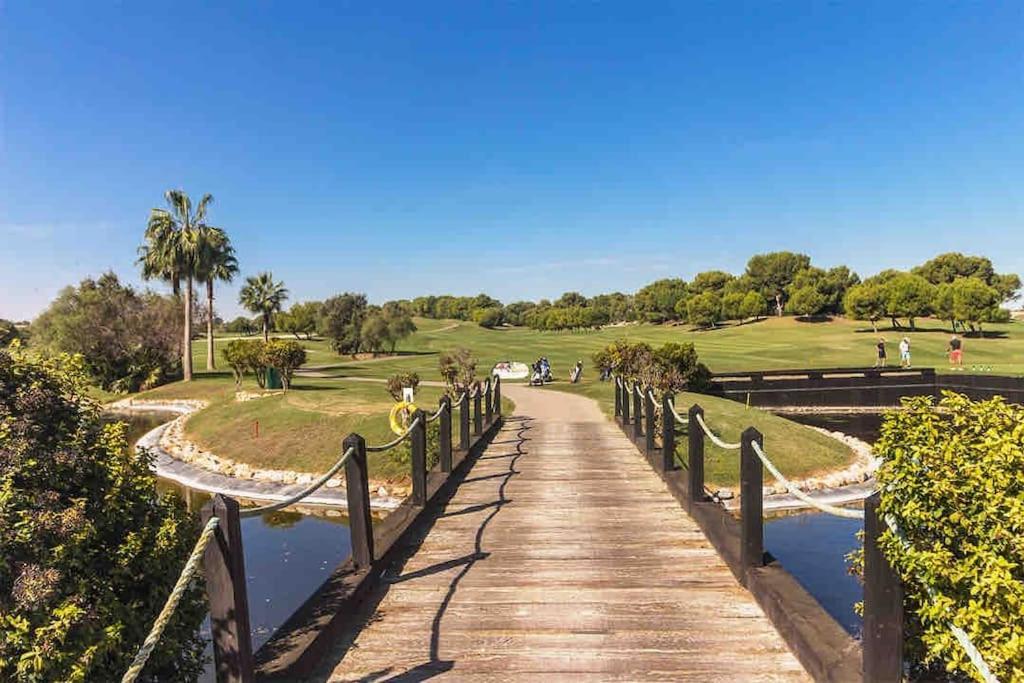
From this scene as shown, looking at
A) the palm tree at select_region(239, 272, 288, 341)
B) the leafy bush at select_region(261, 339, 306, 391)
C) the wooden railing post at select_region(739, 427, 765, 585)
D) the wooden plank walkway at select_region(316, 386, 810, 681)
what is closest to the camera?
the wooden plank walkway at select_region(316, 386, 810, 681)

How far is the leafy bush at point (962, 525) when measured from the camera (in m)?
2.62

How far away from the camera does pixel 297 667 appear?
392 cm

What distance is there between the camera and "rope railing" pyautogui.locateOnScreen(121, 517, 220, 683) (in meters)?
2.82

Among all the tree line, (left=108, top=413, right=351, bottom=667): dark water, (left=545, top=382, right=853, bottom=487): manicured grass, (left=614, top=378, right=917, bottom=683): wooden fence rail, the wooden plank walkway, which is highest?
the tree line

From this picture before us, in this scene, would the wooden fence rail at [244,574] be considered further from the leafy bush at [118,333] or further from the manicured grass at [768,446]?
the leafy bush at [118,333]

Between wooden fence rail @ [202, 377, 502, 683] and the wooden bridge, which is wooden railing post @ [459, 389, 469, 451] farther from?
wooden fence rail @ [202, 377, 502, 683]

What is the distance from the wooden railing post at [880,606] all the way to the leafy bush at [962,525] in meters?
0.09

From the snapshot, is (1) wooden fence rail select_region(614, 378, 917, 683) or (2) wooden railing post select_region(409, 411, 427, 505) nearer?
(1) wooden fence rail select_region(614, 378, 917, 683)

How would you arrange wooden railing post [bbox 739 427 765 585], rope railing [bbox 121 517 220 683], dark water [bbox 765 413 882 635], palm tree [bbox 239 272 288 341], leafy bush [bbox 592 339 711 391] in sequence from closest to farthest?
rope railing [bbox 121 517 220 683], wooden railing post [bbox 739 427 765 585], dark water [bbox 765 413 882 635], leafy bush [bbox 592 339 711 391], palm tree [bbox 239 272 288 341]

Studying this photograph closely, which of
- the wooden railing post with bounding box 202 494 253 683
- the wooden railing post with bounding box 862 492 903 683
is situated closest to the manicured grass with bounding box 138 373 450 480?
the wooden railing post with bounding box 202 494 253 683

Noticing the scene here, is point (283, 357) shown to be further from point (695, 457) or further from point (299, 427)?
point (695, 457)

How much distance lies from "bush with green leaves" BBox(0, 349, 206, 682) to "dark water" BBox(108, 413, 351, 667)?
279 inches

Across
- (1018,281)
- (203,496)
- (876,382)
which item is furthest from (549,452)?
(1018,281)

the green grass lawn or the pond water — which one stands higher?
the green grass lawn
